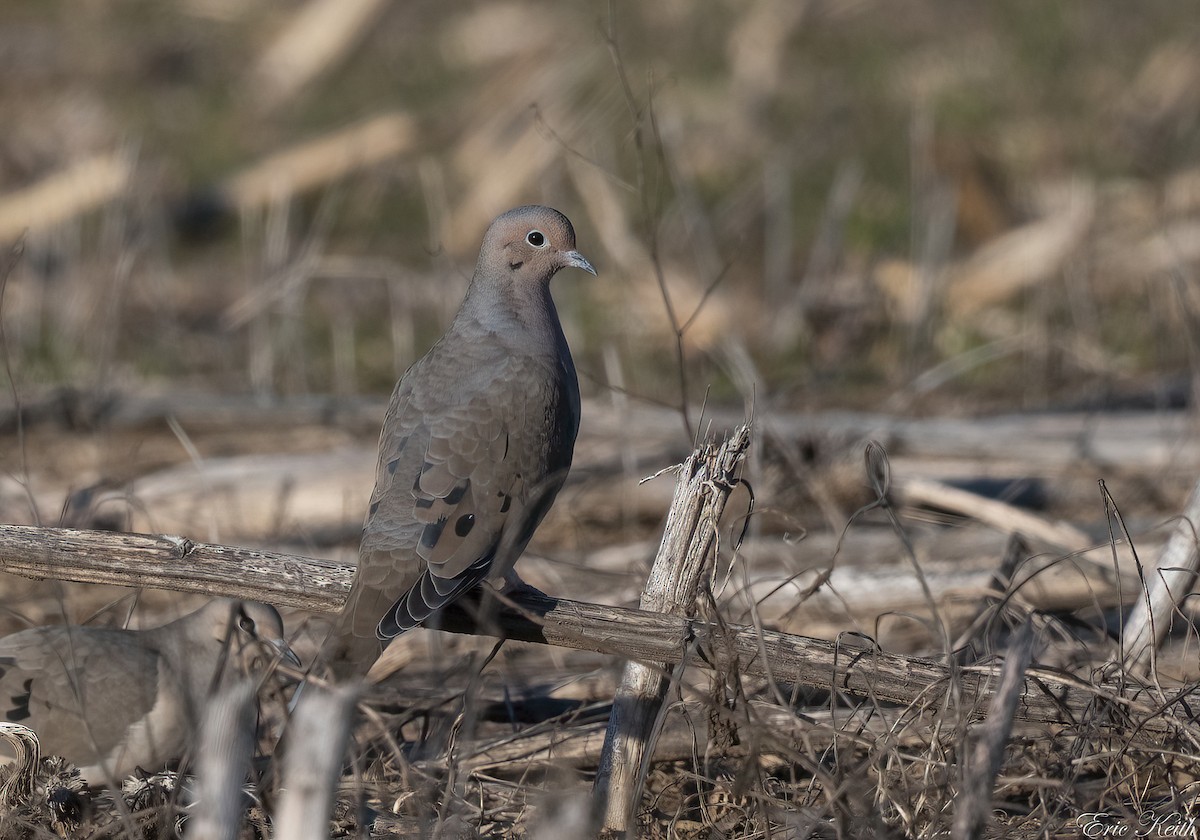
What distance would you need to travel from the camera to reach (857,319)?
8562mm

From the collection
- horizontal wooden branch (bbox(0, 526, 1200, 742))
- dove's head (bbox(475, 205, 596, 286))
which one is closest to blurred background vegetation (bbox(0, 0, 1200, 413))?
dove's head (bbox(475, 205, 596, 286))

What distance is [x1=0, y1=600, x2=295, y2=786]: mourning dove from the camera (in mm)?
4051

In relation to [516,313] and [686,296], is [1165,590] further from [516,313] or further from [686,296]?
[686,296]

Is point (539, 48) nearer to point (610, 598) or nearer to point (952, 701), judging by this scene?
point (610, 598)

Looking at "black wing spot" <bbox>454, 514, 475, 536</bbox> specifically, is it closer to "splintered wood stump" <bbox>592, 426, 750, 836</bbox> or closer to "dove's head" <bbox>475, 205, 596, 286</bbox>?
"splintered wood stump" <bbox>592, 426, 750, 836</bbox>

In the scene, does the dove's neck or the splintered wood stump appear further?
the dove's neck

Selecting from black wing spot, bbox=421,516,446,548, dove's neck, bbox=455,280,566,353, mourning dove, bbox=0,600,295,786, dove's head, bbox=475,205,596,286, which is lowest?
mourning dove, bbox=0,600,295,786

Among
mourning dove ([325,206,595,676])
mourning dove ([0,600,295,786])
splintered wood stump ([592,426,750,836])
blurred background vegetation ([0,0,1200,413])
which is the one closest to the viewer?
splintered wood stump ([592,426,750,836])

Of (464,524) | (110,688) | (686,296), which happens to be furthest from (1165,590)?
(686,296)

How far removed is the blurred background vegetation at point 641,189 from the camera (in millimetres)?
→ 7984

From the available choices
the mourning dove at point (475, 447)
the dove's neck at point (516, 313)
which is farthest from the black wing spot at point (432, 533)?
the dove's neck at point (516, 313)

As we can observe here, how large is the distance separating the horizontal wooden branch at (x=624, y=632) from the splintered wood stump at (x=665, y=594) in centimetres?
12

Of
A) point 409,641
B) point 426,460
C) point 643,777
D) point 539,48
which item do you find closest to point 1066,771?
point 643,777

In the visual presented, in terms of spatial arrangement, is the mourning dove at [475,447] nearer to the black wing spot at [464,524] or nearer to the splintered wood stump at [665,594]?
the black wing spot at [464,524]
